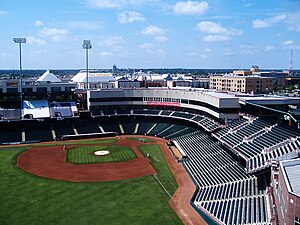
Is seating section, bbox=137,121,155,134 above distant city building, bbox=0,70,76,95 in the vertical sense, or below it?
below

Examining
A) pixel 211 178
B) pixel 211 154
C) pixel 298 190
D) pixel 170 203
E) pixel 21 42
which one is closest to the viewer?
pixel 298 190

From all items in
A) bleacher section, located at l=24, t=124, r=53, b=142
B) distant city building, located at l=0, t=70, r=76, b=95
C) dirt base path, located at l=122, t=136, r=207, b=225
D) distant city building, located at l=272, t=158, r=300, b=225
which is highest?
distant city building, located at l=0, t=70, r=76, b=95

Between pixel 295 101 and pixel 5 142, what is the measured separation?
65726 millimetres

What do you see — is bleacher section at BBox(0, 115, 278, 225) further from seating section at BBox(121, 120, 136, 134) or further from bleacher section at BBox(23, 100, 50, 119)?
bleacher section at BBox(23, 100, 50, 119)

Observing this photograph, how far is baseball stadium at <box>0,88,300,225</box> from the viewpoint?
41594mm

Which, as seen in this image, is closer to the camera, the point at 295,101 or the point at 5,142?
the point at 295,101

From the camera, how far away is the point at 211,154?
207ft

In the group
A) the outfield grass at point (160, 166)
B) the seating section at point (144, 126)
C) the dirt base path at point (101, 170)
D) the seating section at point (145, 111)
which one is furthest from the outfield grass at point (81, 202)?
the seating section at point (145, 111)

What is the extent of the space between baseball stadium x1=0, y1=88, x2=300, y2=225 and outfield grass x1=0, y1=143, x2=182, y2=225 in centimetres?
13

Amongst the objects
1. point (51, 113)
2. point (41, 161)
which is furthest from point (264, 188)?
point (51, 113)

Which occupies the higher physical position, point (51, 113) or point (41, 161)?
point (51, 113)

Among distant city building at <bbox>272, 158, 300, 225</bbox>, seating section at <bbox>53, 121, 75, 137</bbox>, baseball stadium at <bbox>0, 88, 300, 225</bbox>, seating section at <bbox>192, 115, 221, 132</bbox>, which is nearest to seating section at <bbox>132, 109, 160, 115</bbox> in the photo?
baseball stadium at <bbox>0, 88, 300, 225</bbox>

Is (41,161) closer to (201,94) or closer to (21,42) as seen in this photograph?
(201,94)

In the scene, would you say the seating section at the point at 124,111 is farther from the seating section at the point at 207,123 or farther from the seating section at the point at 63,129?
the seating section at the point at 207,123
